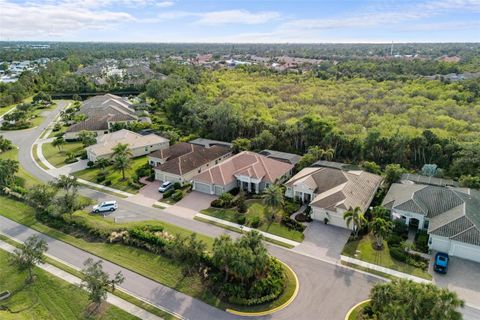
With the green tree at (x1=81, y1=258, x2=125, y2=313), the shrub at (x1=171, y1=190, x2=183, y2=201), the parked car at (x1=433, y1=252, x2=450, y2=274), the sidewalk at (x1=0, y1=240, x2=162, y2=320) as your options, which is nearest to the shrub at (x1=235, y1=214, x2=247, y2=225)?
the shrub at (x1=171, y1=190, x2=183, y2=201)

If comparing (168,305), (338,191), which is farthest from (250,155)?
(168,305)

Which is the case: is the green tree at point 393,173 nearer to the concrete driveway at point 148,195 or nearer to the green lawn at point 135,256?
the green lawn at point 135,256

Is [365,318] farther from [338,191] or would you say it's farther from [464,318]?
[338,191]

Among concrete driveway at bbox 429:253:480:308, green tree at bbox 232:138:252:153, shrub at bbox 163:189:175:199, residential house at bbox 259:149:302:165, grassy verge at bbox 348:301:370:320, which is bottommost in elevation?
grassy verge at bbox 348:301:370:320

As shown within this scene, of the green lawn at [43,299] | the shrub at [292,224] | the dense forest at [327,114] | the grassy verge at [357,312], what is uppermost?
the dense forest at [327,114]

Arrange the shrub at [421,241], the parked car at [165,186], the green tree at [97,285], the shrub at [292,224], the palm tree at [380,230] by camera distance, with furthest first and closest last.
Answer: the parked car at [165,186] < the shrub at [292,224] < the shrub at [421,241] < the palm tree at [380,230] < the green tree at [97,285]

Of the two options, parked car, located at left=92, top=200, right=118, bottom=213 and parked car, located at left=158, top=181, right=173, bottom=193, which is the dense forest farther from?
parked car, located at left=92, top=200, right=118, bottom=213

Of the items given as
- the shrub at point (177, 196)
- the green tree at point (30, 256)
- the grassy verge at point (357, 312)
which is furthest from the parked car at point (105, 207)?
the grassy verge at point (357, 312)

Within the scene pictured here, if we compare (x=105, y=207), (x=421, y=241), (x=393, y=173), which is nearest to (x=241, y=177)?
(x=105, y=207)
